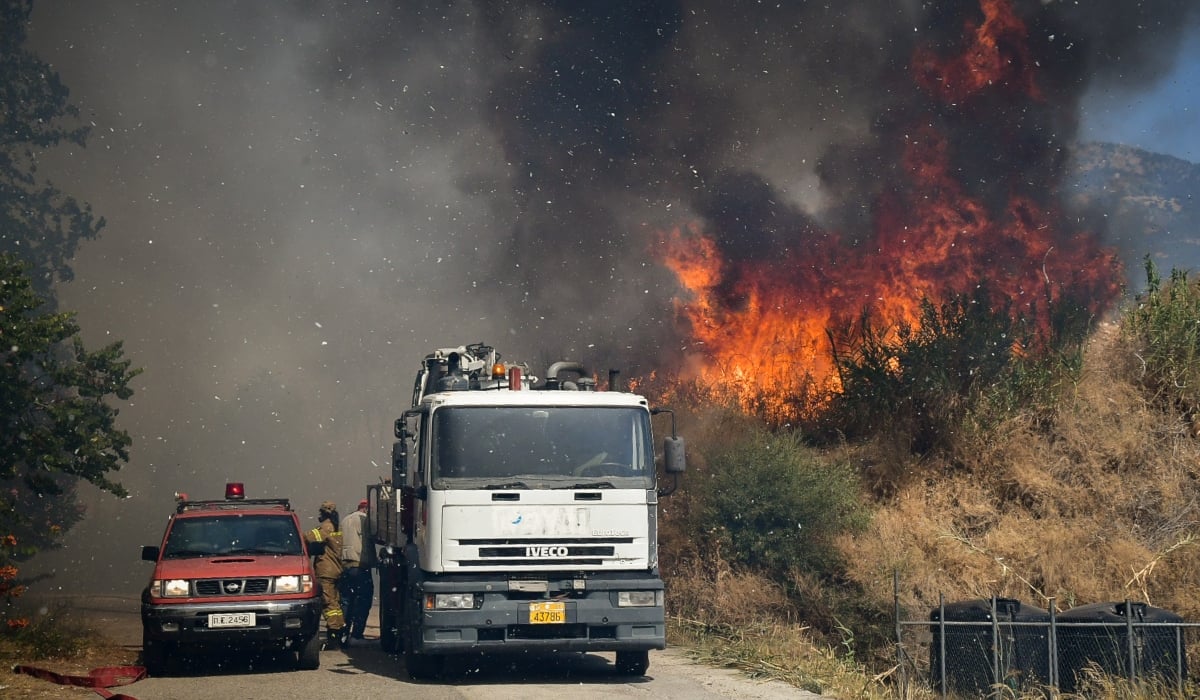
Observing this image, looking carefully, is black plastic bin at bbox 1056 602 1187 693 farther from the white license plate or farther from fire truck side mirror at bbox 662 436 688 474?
the white license plate

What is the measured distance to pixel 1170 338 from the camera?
840 inches

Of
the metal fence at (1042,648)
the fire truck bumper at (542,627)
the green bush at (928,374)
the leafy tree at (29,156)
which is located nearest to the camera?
the fire truck bumper at (542,627)

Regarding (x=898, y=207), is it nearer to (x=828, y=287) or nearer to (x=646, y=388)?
(x=828, y=287)

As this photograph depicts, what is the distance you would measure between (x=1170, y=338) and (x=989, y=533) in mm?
5389

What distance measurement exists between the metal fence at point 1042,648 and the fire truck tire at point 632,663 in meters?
2.76

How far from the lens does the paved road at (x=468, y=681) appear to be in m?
12.5

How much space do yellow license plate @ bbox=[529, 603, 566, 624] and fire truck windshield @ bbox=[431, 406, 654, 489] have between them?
1.21 m

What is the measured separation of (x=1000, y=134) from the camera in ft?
103

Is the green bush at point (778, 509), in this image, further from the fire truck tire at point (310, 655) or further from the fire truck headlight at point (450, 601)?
the fire truck headlight at point (450, 601)

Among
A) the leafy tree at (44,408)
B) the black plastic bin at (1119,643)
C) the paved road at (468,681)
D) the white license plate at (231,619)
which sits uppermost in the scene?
the leafy tree at (44,408)

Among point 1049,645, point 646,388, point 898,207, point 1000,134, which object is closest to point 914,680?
point 1049,645

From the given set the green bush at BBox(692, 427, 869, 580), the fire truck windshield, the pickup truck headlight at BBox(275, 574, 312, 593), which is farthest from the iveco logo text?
the green bush at BBox(692, 427, 869, 580)

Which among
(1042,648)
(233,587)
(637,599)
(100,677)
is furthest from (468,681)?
(1042,648)

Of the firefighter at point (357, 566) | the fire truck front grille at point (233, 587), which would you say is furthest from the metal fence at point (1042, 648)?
Result: the firefighter at point (357, 566)
